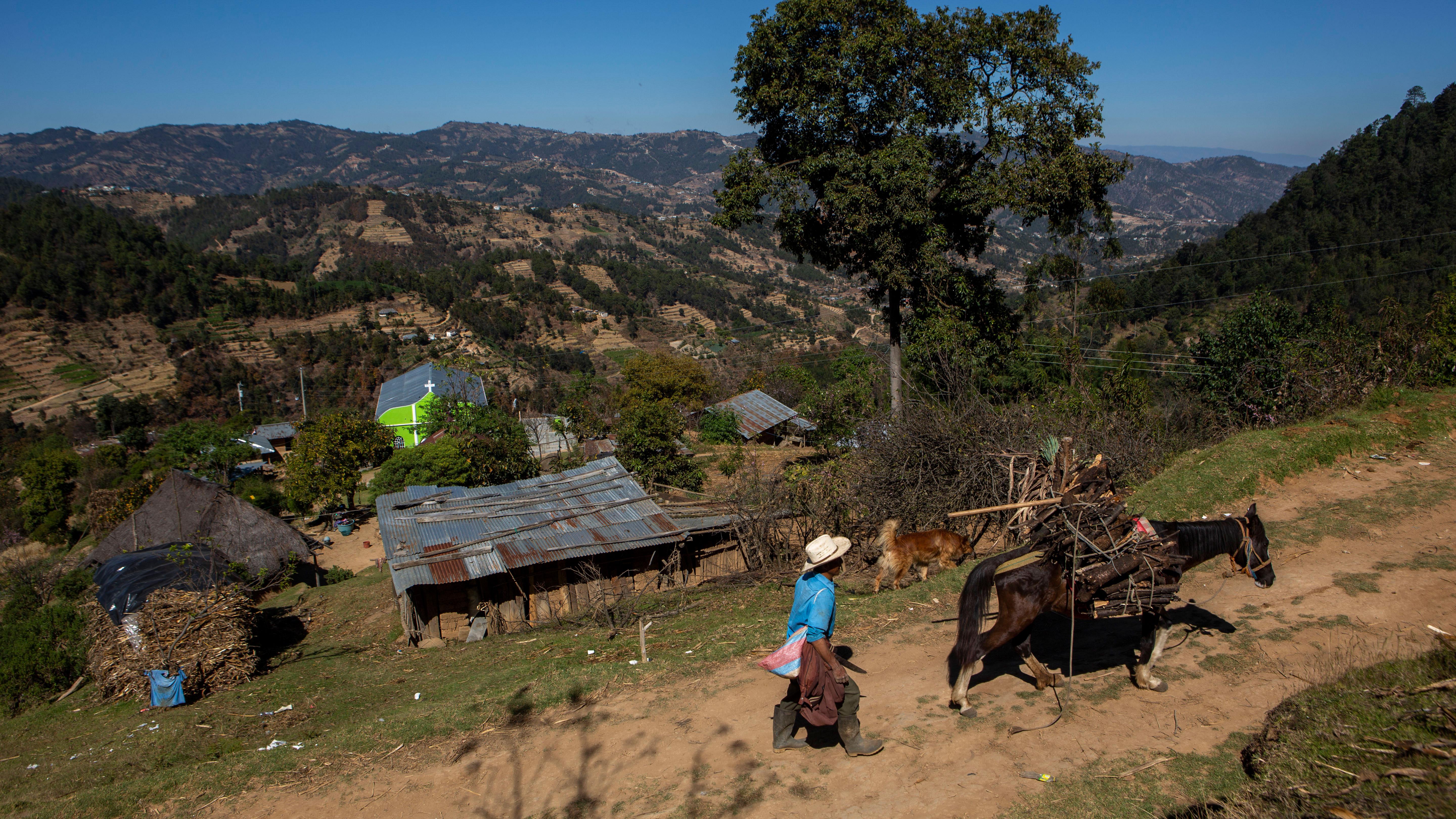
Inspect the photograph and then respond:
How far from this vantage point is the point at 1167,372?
22.8m

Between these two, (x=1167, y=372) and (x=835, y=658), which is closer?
(x=835, y=658)

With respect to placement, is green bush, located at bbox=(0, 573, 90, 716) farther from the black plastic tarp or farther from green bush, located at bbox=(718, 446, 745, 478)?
green bush, located at bbox=(718, 446, 745, 478)

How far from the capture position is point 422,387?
43.3m

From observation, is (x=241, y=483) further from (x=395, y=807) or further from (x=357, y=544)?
(x=395, y=807)

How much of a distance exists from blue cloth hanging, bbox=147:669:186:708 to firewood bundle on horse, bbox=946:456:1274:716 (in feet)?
32.4

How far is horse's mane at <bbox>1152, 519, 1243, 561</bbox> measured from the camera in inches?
229

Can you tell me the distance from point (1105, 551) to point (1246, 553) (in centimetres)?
184

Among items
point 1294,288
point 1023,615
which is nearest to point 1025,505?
point 1023,615

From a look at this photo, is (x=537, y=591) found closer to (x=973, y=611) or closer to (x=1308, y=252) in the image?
(x=973, y=611)

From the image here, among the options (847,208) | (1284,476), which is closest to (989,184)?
(847,208)

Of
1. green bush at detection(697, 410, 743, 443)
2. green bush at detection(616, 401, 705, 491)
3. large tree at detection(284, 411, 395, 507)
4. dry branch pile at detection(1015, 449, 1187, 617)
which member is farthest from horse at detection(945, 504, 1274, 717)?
green bush at detection(697, 410, 743, 443)

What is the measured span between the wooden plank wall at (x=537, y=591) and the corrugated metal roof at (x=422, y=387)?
23.2m

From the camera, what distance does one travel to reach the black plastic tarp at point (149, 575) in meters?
11.1

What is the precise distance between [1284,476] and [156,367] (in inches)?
2941
